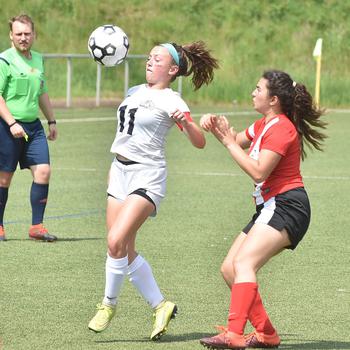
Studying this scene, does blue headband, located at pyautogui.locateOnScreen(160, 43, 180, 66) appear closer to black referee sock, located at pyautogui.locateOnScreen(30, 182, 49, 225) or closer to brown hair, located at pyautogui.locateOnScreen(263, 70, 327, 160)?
brown hair, located at pyautogui.locateOnScreen(263, 70, 327, 160)

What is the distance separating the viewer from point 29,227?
492 inches

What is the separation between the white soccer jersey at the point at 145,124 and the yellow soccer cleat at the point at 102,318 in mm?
952

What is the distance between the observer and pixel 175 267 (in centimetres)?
1016

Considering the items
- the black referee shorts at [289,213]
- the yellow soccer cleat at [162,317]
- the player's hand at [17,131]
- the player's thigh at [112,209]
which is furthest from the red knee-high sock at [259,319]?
the player's hand at [17,131]

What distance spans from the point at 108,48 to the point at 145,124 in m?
1.55

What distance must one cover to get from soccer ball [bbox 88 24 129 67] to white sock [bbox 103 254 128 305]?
1965 mm

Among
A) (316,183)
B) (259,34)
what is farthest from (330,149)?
(259,34)

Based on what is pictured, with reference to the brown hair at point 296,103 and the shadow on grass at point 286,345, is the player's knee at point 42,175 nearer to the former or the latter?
the shadow on grass at point 286,345

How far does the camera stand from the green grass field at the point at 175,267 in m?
7.68

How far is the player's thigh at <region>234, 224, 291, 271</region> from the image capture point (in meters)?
7.02

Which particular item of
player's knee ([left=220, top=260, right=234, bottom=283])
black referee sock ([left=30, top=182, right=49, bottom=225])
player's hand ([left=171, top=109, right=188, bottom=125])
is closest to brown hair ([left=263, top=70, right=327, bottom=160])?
player's hand ([left=171, top=109, right=188, bottom=125])

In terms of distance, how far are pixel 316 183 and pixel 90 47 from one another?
8.25 metres

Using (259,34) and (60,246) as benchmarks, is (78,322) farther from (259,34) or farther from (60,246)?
(259,34)

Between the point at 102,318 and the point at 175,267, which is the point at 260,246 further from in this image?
the point at 175,267
